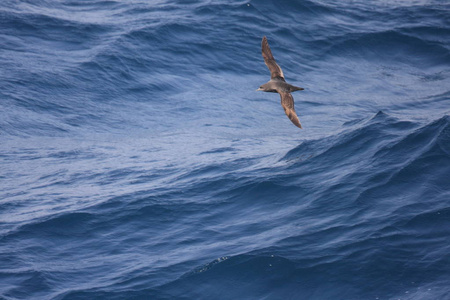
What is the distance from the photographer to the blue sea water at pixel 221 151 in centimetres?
1020

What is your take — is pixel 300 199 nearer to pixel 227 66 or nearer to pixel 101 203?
pixel 101 203

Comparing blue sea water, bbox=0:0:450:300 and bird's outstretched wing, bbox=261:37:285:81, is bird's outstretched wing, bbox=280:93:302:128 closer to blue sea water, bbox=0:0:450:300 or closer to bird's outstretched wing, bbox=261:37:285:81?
bird's outstretched wing, bbox=261:37:285:81

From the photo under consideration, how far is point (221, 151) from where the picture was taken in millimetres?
16938

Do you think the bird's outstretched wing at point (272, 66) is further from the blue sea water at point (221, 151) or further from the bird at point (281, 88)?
the blue sea water at point (221, 151)

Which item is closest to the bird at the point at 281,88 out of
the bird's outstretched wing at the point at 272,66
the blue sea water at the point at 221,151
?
the bird's outstretched wing at the point at 272,66

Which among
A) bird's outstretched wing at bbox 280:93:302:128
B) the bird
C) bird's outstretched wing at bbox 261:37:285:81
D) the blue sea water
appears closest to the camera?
the blue sea water

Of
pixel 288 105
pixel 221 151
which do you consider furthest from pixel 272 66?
pixel 221 151

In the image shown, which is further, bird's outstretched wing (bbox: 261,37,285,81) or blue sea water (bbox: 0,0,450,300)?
bird's outstretched wing (bbox: 261,37,285,81)

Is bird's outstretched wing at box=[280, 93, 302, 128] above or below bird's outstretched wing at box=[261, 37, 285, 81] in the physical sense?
below

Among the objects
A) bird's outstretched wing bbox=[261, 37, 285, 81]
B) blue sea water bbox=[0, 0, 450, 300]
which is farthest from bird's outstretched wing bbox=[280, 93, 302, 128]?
blue sea water bbox=[0, 0, 450, 300]

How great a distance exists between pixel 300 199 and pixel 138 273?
4017mm

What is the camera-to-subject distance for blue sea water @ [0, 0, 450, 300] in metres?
10.2

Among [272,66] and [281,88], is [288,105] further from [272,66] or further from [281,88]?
[272,66]

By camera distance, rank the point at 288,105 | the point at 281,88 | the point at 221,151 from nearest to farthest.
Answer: the point at 288,105, the point at 281,88, the point at 221,151
